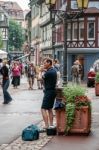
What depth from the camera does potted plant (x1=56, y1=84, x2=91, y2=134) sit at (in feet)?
45.5

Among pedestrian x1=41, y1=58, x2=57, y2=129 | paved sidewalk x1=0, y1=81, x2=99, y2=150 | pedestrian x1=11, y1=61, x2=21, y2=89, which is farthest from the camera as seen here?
pedestrian x1=11, y1=61, x2=21, y2=89

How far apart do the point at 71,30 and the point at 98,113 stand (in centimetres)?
3379

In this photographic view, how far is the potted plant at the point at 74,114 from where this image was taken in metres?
13.9

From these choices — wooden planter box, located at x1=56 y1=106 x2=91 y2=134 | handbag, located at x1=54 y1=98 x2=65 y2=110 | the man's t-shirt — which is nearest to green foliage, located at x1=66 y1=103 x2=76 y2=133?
wooden planter box, located at x1=56 y1=106 x2=91 y2=134

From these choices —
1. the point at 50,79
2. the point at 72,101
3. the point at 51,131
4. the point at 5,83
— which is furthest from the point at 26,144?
the point at 5,83

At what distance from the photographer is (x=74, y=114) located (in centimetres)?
1391

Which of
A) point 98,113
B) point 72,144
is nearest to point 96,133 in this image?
point 72,144

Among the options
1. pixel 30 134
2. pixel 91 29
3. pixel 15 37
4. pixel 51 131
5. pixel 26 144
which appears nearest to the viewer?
pixel 26 144

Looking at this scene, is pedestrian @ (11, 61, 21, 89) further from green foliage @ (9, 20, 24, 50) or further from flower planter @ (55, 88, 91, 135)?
green foliage @ (9, 20, 24, 50)

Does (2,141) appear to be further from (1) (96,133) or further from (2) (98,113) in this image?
(2) (98,113)

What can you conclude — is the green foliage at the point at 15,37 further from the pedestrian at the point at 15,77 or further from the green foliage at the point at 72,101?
the green foliage at the point at 72,101

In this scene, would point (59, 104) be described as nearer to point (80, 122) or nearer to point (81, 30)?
point (80, 122)

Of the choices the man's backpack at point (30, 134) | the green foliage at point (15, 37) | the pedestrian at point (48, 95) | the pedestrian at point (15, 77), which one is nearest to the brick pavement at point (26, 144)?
the man's backpack at point (30, 134)

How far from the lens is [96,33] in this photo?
51.3 meters
